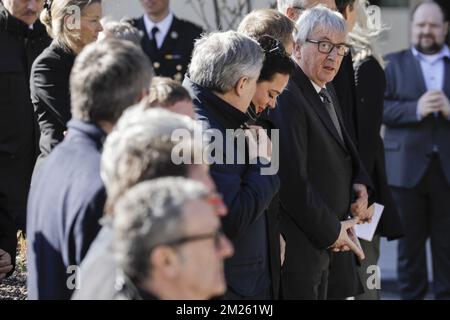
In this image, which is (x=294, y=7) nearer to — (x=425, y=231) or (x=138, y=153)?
(x=425, y=231)

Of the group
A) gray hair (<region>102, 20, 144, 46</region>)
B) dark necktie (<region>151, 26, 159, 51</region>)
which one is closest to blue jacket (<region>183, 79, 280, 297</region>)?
gray hair (<region>102, 20, 144, 46</region>)

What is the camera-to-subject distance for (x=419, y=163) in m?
8.82

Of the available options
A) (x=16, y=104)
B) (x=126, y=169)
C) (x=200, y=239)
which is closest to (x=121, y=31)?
(x=16, y=104)

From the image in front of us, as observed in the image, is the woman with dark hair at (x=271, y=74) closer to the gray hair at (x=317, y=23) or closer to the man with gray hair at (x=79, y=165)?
the gray hair at (x=317, y=23)

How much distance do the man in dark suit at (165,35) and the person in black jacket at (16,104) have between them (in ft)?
5.92

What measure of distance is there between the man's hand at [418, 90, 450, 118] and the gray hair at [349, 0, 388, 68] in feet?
5.56

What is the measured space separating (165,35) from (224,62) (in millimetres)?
3639

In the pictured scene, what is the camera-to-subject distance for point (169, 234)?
112 inches

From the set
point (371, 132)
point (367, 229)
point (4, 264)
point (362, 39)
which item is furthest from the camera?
point (362, 39)

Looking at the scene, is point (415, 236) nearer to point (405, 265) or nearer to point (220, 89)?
point (405, 265)

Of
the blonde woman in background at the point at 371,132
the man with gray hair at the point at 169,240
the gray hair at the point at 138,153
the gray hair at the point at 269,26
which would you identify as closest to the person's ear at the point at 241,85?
the gray hair at the point at 269,26

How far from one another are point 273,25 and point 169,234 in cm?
264

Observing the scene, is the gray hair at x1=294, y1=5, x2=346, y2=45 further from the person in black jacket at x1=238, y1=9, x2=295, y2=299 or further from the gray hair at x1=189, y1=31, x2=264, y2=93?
the gray hair at x1=189, y1=31, x2=264, y2=93
